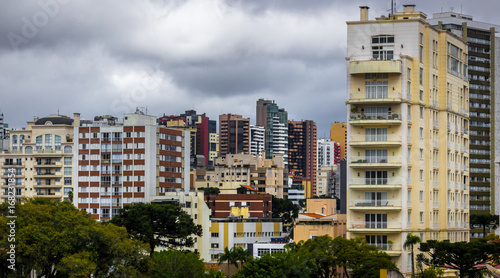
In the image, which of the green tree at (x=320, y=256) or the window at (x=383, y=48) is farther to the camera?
the window at (x=383, y=48)

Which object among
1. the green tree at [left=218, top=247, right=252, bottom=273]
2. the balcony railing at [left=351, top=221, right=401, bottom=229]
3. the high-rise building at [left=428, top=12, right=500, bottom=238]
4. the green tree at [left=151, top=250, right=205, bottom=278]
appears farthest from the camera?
the high-rise building at [left=428, top=12, right=500, bottom=238]

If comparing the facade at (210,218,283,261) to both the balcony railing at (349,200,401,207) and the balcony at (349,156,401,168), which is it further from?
the balcony at (349,156,401,168)

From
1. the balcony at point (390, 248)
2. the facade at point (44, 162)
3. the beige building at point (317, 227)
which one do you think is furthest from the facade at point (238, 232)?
the balcony at point (390, 248)

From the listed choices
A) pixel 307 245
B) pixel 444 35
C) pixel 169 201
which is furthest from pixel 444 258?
pixel 169 201

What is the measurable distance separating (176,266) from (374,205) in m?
22.7

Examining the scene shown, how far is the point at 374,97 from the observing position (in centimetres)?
9650

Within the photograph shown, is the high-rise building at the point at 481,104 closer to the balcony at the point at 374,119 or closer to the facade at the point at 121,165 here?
the facade at the point at 121,165

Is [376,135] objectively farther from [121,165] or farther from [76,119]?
[76,119]

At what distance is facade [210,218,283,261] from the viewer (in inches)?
5960

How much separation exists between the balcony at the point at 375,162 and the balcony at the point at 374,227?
20.5 feet

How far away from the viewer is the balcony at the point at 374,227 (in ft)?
312

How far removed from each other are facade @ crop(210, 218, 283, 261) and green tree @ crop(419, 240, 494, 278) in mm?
56635

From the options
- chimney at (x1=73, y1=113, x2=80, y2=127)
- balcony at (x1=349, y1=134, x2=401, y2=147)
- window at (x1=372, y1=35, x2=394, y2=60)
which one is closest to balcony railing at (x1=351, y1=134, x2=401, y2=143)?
balcony at (x1=349, y1=134, x2=401, y2=147)

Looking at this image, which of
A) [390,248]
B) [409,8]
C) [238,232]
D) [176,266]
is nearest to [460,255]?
[390,248]
